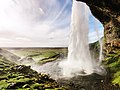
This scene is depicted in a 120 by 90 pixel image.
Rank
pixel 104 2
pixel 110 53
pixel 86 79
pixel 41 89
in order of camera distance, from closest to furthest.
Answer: pixel 41 89, pixel 104 2, pixel 86 79, pixel 110 53

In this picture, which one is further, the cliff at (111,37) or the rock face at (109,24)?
the cliff at (111,37)

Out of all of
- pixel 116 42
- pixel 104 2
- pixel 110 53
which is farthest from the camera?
pixel 110 53

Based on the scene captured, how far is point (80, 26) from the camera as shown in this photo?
109 metres

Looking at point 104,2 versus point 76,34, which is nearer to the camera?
point 104,2

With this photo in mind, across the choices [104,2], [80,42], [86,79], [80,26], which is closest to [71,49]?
[80,42]

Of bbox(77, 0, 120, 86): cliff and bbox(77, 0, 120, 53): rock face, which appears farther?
bbox(77, 0, 120, 86): cliff

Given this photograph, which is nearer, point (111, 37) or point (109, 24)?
point (109, 24)

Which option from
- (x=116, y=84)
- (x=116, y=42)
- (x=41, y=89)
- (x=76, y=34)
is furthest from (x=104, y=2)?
(x=76, y=34)

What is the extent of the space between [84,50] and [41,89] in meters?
60.4

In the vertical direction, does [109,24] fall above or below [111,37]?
above

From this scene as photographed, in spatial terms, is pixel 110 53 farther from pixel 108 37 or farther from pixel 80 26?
pixel 80 26

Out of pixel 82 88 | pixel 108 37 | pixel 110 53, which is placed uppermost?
pixel 108 37

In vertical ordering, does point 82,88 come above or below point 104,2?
below

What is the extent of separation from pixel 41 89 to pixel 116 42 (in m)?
60.5
